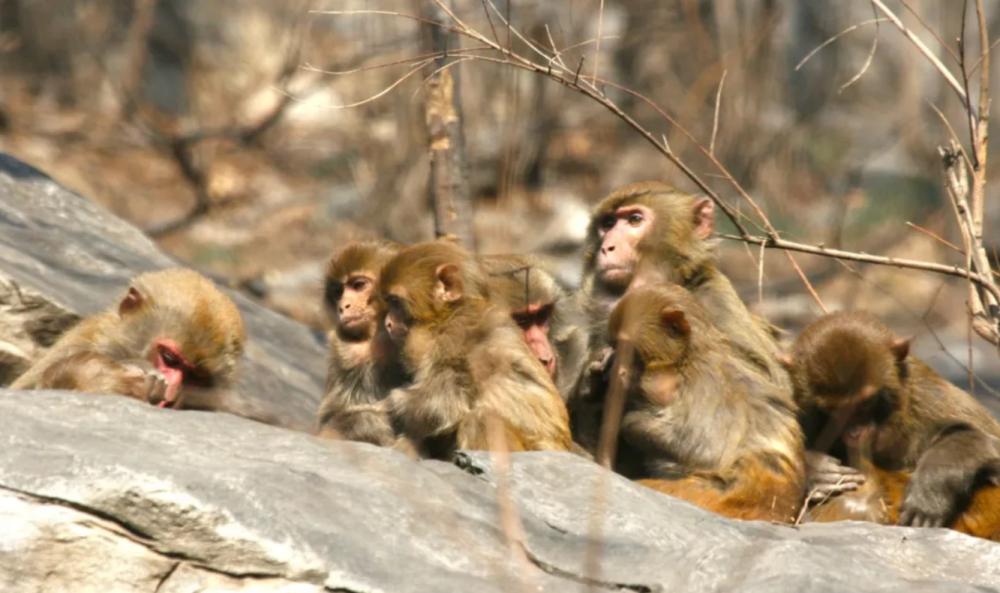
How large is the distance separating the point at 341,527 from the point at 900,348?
118 inches

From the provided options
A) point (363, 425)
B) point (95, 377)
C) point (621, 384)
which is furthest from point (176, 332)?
point (621, 384)

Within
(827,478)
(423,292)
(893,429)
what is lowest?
(827,478)

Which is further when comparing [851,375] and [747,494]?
[851,375]

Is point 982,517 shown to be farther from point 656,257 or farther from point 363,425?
point 363,425

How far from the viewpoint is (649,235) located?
23.2 ft

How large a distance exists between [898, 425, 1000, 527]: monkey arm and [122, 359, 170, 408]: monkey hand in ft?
10.6

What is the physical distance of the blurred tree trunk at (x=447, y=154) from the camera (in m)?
8.18

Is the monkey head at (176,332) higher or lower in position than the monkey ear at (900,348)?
lower

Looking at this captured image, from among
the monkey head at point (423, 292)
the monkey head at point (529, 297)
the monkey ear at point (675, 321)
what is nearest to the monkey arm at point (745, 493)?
the monkey ear at point (675, 321)

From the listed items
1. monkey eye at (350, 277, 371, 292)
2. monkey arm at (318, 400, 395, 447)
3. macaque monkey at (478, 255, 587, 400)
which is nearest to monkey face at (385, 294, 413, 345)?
monkey arm at (318, 400, 395, 447)

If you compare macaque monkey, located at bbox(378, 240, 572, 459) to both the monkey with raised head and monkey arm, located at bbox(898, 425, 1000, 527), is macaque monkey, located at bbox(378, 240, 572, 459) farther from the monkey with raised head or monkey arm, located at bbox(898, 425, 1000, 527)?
monkey arm, located at bbox(898, 425, 1000, 527)

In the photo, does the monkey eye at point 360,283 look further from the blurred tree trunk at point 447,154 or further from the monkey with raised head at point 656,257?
the blurred tree trunk at point 447,154

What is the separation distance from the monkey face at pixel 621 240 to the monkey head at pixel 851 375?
0.94 m

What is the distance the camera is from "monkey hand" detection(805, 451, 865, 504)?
630cm
